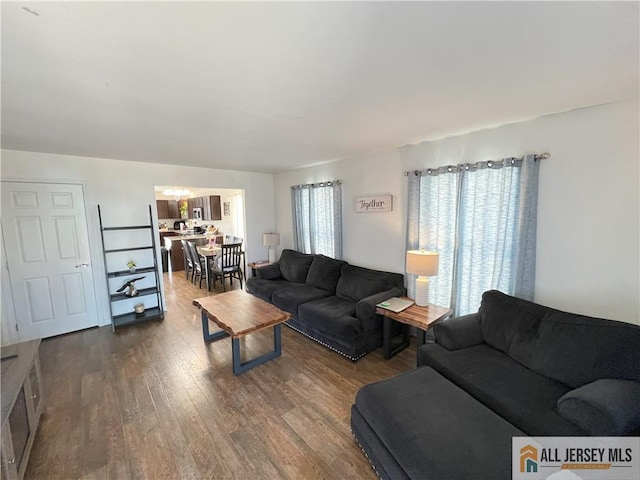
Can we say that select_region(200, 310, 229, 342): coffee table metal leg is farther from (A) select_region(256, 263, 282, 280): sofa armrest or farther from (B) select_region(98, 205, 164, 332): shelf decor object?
(A) select_region(256, 263, 282, 280): sofa armrest

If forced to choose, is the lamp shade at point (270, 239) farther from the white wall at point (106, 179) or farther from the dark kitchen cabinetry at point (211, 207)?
the dark kitchen cabinetry at point (211, 207)

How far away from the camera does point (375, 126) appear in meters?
2.43

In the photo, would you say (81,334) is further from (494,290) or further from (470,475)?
(494,290)

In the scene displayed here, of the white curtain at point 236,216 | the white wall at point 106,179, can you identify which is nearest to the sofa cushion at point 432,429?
the white wall at point 106,179

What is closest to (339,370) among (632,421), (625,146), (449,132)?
(632,421)

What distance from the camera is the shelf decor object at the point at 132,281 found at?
3.71 metres

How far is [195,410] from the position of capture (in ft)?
6.99

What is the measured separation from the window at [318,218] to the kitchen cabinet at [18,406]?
11.0ft

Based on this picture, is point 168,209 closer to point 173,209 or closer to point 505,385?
point 173,209

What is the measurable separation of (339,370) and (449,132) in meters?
2.68

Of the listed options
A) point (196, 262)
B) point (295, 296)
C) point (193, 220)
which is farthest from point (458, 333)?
point (193, 220)

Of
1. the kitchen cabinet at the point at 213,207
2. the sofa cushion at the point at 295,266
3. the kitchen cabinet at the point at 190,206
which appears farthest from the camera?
A: the kitchen cabinet at the point at 190,206

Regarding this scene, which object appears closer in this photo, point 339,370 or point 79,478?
point 79,478

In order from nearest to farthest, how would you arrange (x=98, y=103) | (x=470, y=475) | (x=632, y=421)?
(x=470, y=475), (x=632, y=421), (x=98, y=103)
